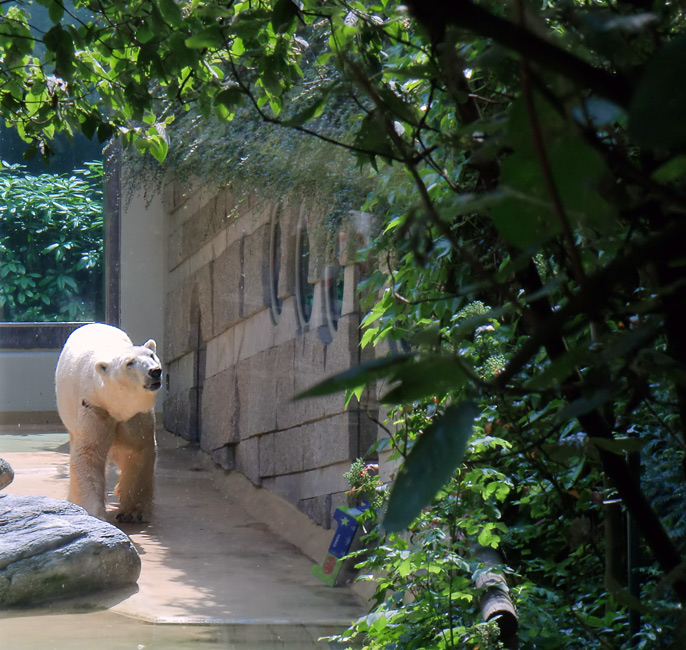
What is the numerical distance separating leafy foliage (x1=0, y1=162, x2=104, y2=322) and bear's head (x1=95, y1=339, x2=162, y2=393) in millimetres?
2293

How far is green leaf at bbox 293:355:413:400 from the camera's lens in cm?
34

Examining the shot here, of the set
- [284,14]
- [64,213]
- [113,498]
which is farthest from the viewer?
[64,213]

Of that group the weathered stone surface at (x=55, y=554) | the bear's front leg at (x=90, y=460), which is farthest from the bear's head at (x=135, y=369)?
the weathered stone surface at (x=55, y=554)

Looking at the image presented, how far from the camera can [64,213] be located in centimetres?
764

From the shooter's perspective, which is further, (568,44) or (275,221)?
(275,221)

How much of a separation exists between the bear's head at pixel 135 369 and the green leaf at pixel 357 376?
504 centimetres

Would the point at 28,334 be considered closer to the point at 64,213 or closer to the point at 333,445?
the point at 64,213

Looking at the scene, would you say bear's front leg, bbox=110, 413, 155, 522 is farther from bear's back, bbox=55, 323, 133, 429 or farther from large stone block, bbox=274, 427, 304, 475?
large stone block, bbox=274, 427, 304, 475

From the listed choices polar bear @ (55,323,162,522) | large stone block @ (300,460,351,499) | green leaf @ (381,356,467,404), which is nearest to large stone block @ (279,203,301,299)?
polar bear @ (55,323,162,522)

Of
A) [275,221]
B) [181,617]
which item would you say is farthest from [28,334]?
[181,617]

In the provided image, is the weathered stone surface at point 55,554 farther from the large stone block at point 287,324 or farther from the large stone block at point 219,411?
the large stone block at point 219,411

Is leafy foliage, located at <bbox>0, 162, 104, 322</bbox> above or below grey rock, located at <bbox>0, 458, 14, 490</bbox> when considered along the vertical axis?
above

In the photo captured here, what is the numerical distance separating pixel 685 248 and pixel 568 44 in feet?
0.50

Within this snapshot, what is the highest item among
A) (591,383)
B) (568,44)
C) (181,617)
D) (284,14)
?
(284,14)
